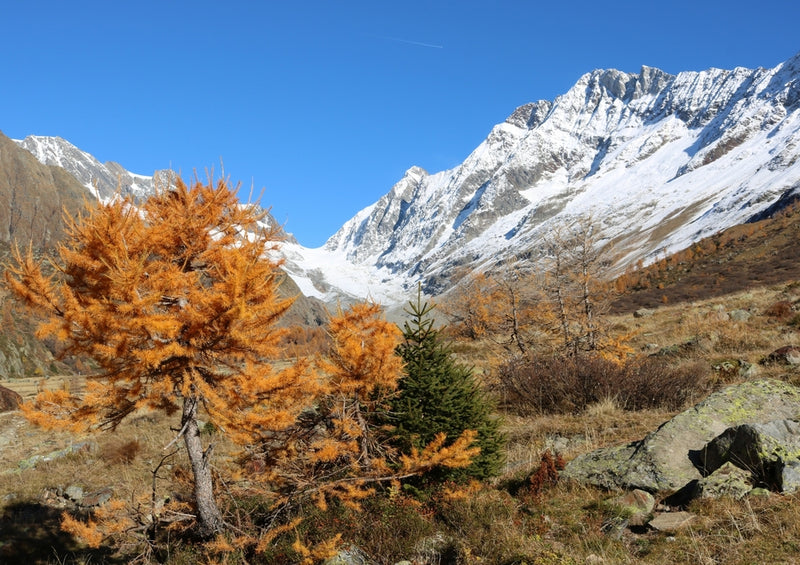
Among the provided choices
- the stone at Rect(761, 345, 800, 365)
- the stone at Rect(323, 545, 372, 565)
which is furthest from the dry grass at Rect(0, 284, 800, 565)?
the stone at Rect(761, 345, 800, 365)

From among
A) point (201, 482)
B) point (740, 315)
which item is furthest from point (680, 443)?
point (740, 315)

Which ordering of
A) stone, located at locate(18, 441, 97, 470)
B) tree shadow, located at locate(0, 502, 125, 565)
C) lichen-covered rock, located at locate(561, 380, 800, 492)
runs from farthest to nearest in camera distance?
stone, located at locate(18, 441, 97, 470), tree shadow, located at locate(0, 502, 125, 565), lichen-covered rock, located at locate(561, 380, 800, 492)

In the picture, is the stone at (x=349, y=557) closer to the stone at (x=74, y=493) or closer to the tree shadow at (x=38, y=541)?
the tree shadow at (x=38, y=541)

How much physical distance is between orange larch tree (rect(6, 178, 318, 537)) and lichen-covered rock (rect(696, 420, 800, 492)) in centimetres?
588

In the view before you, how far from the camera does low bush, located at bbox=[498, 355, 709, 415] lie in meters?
10.5

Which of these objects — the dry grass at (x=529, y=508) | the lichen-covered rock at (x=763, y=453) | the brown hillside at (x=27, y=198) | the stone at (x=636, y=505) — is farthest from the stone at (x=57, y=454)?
the brown hillside at (x=27, y=198)

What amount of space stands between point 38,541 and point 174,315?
8.19m

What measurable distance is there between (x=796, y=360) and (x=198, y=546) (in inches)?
506

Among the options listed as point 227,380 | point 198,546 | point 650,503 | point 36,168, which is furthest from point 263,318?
point 36,168

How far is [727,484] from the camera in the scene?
5426mm

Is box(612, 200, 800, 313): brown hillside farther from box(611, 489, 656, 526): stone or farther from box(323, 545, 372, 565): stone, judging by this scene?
box(323, 545, 372, 565): stone

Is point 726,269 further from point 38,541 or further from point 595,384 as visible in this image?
point 38,541

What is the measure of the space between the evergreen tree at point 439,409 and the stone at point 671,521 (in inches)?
116

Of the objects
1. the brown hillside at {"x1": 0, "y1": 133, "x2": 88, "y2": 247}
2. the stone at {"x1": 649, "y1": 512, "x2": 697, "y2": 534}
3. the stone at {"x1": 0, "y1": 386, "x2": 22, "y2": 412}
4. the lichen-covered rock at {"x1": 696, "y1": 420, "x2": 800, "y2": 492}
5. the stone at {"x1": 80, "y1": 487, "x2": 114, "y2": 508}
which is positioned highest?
the brown hillside at {"x1": 0, "y1": 133, "x2": 88, "y2": 247}
